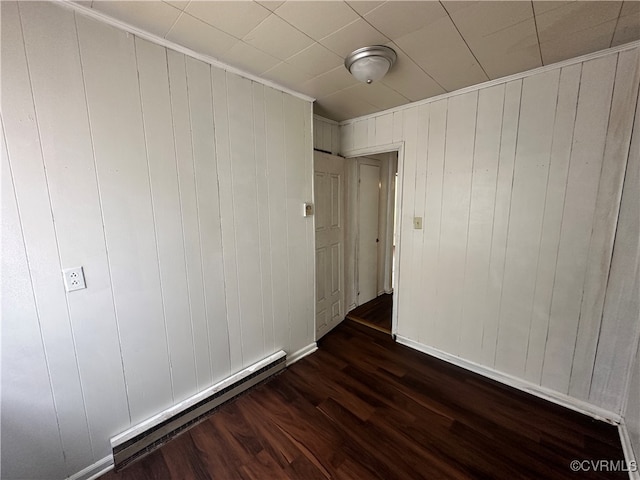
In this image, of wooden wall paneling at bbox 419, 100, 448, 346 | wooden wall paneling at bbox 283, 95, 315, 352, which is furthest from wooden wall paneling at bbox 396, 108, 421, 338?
wooden wall paneling at bbox 283, 95, 315, 352

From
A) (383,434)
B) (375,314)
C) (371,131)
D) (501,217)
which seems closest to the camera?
(383,434)

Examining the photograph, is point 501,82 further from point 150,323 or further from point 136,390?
point 136,390

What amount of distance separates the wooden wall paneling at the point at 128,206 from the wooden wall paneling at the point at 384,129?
79.8 inches

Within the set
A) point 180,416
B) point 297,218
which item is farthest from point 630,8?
point 180,416

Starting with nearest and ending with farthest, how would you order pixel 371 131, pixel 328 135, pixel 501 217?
pixel 501 217
pixel 371 131
pixel 328 135

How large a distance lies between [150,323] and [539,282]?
267 centimetres

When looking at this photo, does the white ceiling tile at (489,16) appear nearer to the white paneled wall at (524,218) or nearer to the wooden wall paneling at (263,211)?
the white paneled wall at (524,218)

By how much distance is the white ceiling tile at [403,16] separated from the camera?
118 cm

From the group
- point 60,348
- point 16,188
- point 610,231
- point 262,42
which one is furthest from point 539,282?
point 16,188

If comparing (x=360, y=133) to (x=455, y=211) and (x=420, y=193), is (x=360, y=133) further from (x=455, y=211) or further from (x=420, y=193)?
(x=455, y=211)

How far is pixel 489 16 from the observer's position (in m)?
1.25

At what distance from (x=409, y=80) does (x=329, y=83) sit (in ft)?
1.97

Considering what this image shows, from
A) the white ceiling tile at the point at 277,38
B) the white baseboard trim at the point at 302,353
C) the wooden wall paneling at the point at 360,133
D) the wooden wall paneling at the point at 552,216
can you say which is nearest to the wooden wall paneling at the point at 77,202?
the white ceiling tile at the point at 277,38

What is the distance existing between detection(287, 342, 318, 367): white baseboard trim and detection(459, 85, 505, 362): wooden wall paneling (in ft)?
4.48
